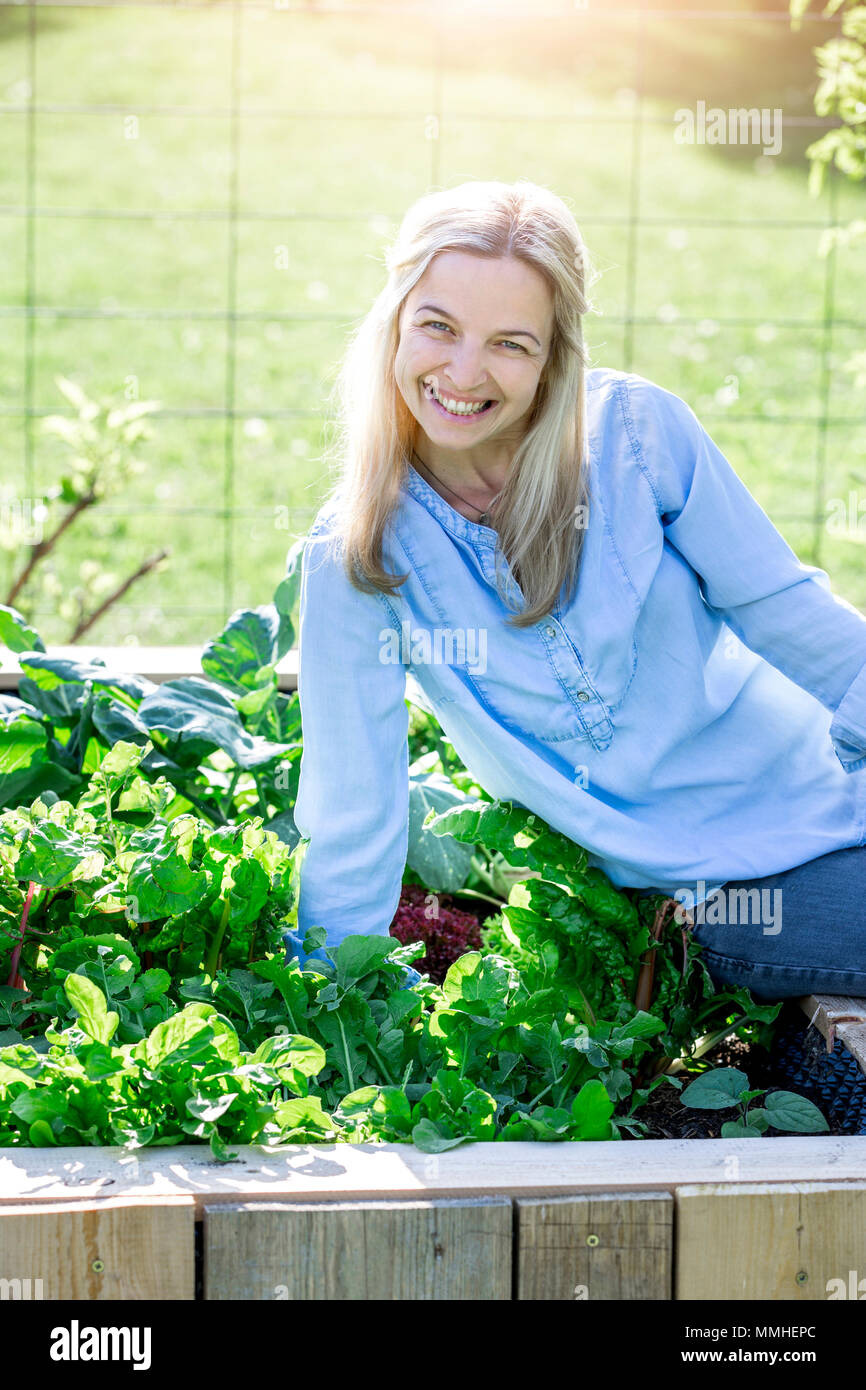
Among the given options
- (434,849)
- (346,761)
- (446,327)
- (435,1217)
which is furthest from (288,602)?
(435,1217)

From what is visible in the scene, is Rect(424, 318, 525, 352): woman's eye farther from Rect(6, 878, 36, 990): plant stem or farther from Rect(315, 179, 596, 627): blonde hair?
Rect(6, 878, 36, 990): plant stem

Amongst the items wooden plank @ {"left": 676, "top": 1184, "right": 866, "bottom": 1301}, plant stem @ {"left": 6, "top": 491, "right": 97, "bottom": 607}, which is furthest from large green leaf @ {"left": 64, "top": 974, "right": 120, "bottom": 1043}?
plant stem @ {"left": 6, "top": 491, "right": 97, "bottom": 607}

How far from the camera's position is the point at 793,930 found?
6.30ft

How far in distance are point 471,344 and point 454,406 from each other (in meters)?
0.08

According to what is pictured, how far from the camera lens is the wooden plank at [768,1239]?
→ 4.69ft

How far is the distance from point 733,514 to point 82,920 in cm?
99

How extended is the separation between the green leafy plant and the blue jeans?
0.19 m

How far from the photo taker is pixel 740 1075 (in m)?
1.76

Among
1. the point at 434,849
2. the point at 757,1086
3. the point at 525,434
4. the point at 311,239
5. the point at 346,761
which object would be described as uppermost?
the point at 311,239

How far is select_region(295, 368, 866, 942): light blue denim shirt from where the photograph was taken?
1888 millimetres

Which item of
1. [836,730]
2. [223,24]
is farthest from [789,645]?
[223,24]

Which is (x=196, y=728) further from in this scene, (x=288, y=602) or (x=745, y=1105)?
(x=745, y=1105)

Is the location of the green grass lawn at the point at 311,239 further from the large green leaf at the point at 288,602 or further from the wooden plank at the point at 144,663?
the large green leaf at the point at 288,602

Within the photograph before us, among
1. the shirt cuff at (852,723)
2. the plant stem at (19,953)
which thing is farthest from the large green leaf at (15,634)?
the shirt cuff at (852,723)
